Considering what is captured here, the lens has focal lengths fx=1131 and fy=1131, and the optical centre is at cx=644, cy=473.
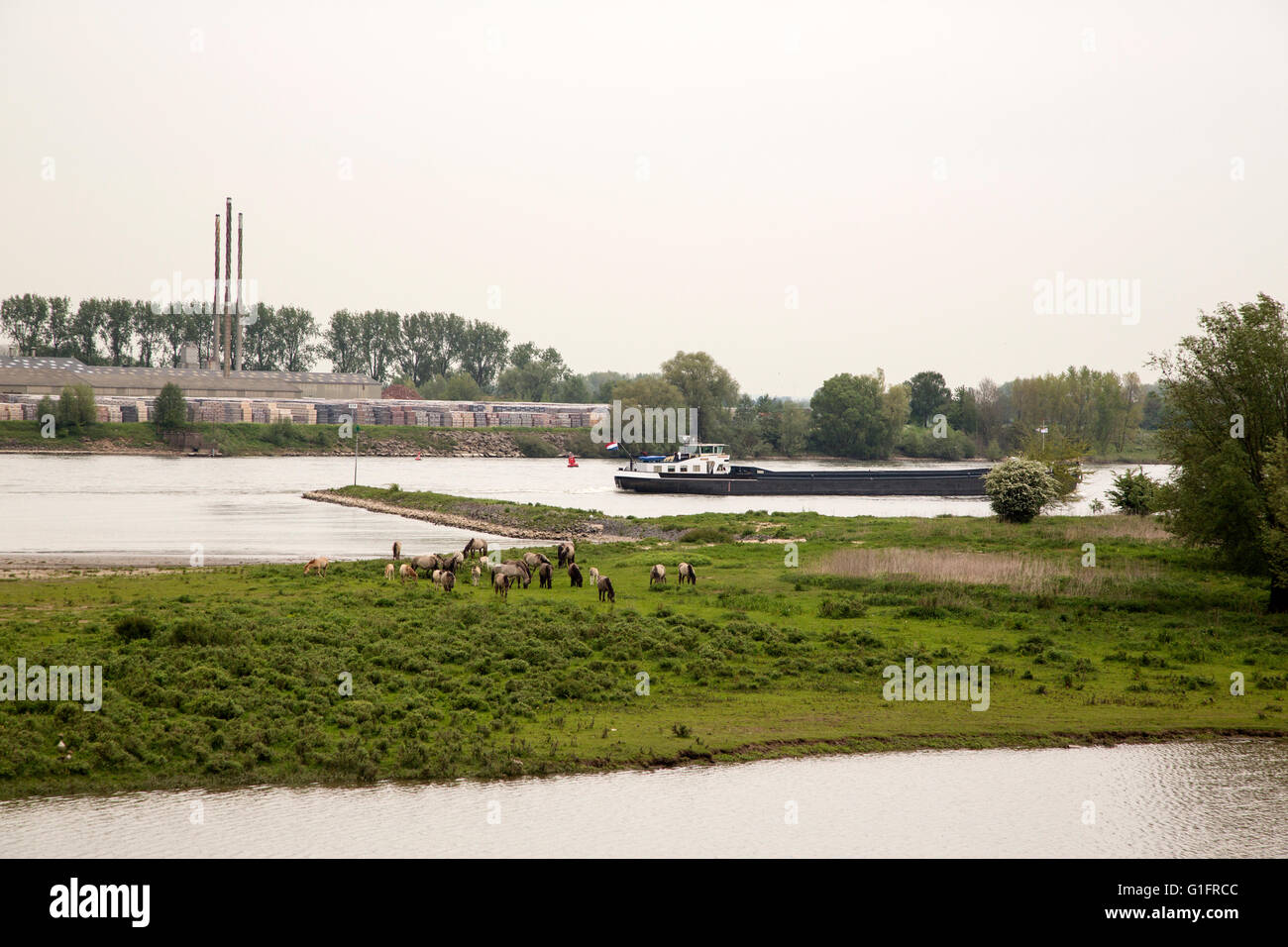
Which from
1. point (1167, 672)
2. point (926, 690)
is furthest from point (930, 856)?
point (1167, 672)

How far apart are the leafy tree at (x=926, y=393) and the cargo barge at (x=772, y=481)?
89.9 meters

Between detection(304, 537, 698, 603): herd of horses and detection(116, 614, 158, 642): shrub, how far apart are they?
8.78m

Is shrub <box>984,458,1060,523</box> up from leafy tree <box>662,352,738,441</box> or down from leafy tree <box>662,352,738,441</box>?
down

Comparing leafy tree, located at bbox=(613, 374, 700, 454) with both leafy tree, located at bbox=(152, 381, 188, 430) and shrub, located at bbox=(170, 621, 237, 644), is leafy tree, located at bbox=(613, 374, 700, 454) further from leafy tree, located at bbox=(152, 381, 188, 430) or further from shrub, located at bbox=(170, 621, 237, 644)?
shrub, located at bbox=(170, 621, 237, 644)

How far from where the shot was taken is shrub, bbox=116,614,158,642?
69.9 ft

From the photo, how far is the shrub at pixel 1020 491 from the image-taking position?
48.2 meters

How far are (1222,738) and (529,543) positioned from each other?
116ft

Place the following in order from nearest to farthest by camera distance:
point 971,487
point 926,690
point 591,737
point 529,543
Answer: point 591,737, point 926,690, point 529,543, point 971,487

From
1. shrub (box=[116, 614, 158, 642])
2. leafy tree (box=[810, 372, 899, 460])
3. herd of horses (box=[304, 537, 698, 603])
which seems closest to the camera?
shrub (box=[116, 614, 158, 642])

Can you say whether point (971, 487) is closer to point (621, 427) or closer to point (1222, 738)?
point (621, 427)

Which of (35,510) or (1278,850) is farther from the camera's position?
(35,510)

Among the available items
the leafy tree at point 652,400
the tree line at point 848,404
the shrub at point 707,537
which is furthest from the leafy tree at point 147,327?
the shrub at point 707,537

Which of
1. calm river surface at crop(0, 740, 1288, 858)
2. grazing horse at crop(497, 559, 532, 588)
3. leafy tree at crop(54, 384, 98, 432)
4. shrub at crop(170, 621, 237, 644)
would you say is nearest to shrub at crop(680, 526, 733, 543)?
grazing horse at crop(497, 559, 532, 588)

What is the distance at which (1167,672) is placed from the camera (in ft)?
73.2
